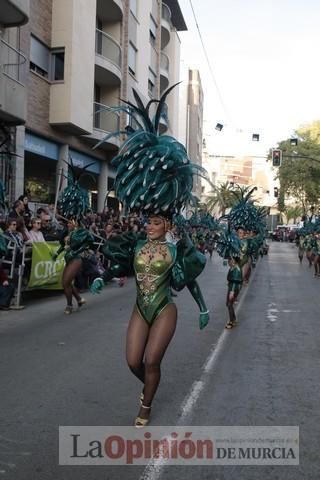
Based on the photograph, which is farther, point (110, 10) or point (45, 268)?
point (110, 10)

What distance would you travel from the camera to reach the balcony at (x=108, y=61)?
23.9 metres

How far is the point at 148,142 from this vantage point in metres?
4.62

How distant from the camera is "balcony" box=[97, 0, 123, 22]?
24.0 metres

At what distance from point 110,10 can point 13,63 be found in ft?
33.8

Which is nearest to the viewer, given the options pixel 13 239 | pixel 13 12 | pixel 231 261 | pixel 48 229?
pixel 231 261

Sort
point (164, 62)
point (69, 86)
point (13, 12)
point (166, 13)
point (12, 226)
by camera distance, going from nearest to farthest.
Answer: point (12, 226)
point (13, 12)
point (69, 86)
point (166, 13)
point (164, 62)

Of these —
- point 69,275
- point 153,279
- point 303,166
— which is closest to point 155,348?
point 153,279

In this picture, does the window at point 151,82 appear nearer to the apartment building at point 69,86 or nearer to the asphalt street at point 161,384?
the apartment building at point 69,86

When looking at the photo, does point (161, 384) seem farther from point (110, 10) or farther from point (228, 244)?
point (110, 10)

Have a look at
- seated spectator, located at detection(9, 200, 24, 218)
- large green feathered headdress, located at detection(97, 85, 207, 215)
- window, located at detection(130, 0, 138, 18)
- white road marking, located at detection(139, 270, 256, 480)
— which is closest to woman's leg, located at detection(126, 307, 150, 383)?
white road marking, located at detection(139, 270, 256, 480)

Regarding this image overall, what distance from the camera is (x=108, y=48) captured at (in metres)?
25.1

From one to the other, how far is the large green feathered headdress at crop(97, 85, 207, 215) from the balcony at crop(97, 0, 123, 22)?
21404 mm

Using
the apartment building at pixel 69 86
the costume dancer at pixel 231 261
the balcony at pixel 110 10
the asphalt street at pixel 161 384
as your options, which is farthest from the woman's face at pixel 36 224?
the balcony at pixel 110 10

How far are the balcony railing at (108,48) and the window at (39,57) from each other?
5010 millimetres
